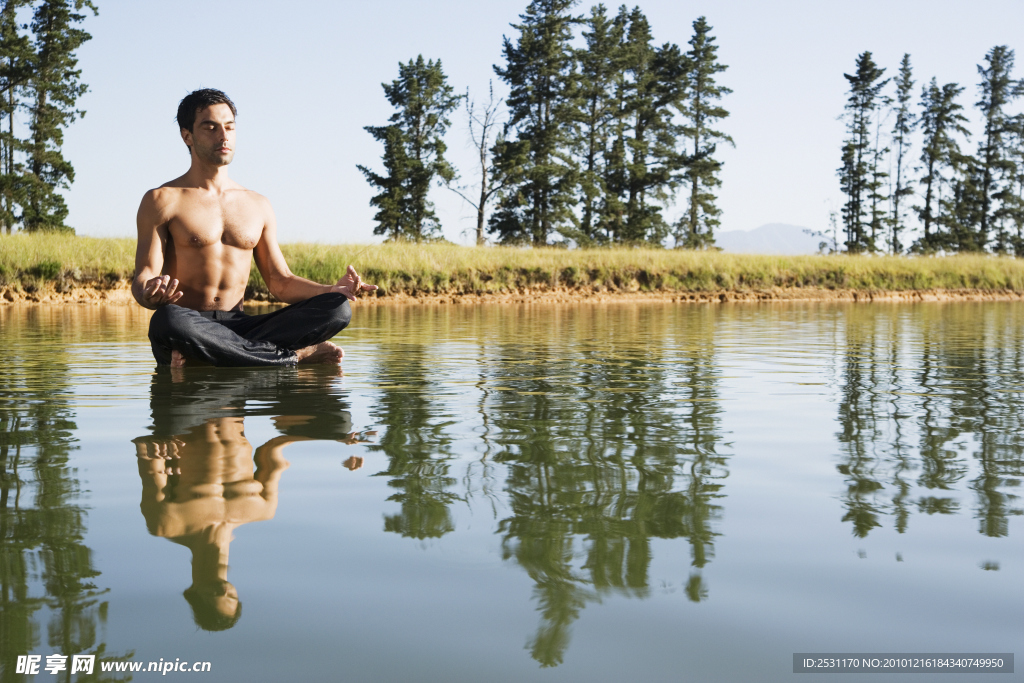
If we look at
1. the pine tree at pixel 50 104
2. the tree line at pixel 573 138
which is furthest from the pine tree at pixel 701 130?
the pine tree at pixel 50 104

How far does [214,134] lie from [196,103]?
231 mm

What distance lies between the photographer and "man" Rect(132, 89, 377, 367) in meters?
5.80

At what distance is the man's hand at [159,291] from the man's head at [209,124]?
37.8 inches

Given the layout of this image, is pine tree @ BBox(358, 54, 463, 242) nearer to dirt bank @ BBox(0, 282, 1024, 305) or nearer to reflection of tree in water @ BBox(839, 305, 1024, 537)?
dirt bank @ BBox(0, 282, 1024, 305)

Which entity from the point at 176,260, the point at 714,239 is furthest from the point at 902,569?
the point at 714,239

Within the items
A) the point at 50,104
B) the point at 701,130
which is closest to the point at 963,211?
the point at 701,130

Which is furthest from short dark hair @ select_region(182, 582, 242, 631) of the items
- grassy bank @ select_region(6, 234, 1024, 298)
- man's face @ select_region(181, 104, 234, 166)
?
grassy bank @ select_region(6, 234, 1024, 298)

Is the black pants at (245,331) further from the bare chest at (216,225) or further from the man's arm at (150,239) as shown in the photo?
the bare chest at (216,225)

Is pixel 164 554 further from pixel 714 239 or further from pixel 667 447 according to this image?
pixel 714 239

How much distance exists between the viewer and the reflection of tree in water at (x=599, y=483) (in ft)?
5.81

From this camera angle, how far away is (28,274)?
53.3 ft

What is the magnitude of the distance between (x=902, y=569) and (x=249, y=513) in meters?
1.45

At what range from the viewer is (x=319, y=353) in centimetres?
637

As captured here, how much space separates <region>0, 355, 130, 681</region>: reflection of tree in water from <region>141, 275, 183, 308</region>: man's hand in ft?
5.44
